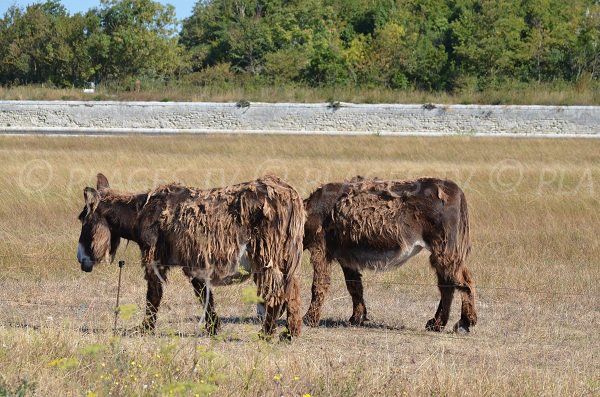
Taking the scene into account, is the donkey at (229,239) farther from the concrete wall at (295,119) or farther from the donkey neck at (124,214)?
the concrete wall at (295,119)

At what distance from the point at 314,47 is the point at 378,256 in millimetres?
51493

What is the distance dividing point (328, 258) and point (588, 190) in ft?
46.1

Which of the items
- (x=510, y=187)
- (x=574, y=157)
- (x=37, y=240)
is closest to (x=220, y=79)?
(x=574, y=157)

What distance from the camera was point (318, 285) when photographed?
11531 millimetres

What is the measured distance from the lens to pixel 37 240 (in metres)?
16.8

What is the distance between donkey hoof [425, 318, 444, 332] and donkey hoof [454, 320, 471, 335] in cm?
19

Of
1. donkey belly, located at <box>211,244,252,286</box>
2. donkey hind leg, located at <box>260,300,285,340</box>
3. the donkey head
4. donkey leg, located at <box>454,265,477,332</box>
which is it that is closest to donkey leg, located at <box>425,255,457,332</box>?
donkey leg, located at <box>454,265,477,332</box>

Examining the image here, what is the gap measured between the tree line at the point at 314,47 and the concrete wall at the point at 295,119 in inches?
332

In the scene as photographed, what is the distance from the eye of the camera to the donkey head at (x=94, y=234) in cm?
1105

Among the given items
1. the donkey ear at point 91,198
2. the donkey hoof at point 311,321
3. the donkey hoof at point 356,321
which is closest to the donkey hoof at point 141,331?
the donkey ear at point 91,198

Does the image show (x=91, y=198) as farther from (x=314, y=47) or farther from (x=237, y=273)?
(x=314, y=47)

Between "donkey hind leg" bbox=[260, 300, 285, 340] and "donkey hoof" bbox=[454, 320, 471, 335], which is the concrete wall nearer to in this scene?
"donkey hoof" bbox=[454, 320, 471, 335]

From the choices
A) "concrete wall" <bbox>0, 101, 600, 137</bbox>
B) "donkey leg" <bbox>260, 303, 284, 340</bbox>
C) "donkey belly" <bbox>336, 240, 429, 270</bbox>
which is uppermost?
"donkey belly" <bbox>336, 240, 429, 270</bbox>

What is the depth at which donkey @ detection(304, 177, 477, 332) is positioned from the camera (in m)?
11.2
